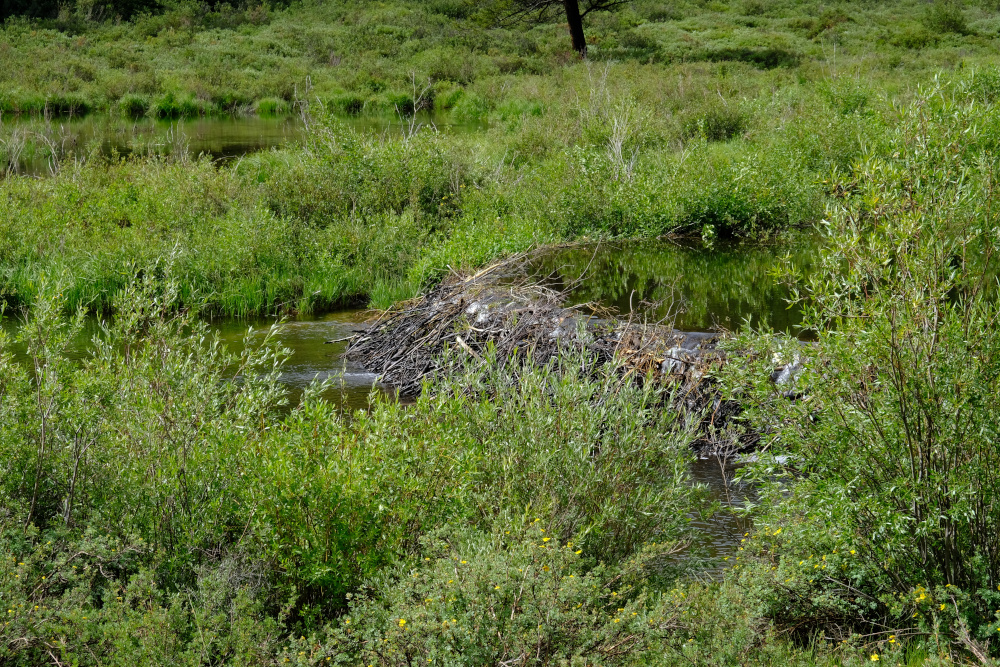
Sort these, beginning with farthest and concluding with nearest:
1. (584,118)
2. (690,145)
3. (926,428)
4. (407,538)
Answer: (584,118) < (690,145) < (407,538) < (926,428)

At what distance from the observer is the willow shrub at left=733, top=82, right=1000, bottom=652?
4551mm

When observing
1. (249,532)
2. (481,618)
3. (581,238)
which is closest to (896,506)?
(481,618)

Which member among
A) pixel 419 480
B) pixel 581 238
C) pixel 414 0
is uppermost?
pixel 414 0

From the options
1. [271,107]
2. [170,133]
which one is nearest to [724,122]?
[170,133]

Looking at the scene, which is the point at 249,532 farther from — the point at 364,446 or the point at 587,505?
the point at 587,505

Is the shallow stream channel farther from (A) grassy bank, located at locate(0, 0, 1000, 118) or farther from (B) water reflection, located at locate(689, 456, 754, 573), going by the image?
(A) grassy bank, located at locate(0, 0, 1000, 118)

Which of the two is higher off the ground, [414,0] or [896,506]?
[414,0]

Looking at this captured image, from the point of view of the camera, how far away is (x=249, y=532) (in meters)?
4.96

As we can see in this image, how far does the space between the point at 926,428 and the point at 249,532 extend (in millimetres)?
3456

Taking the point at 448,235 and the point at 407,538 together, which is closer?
the point at 407,538

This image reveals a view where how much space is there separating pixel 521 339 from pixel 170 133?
50.5 feet

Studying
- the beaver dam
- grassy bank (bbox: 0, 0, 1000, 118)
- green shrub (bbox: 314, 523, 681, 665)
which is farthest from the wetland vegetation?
grassy bank (bbox: 0, 0, 1000, 118)

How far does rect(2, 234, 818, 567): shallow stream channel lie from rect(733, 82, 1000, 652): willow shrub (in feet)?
9.91

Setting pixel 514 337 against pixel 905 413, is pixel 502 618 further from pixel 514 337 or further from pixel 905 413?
pixel 514 337
